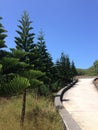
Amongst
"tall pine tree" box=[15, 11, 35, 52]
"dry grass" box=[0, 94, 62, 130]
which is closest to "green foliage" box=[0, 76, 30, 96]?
"dry grass" box=[0, 94, 62, 130]

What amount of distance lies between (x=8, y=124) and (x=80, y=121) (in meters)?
2.85

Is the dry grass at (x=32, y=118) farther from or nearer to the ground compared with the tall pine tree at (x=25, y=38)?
nearer to the ground

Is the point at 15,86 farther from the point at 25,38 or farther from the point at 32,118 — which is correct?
the point at 25,38

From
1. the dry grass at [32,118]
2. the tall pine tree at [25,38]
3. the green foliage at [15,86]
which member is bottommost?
the dry grass at [32,118]

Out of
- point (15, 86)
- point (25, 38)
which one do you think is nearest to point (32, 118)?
point (15, 86)

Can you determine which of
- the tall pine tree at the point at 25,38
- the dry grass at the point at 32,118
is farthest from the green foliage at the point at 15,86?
the tall pine tree at the point at 25,38

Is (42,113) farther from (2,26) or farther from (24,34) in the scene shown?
(24,34)

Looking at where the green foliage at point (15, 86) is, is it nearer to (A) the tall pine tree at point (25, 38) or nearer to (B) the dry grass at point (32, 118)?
(B) the dry grass at point (32, 118)

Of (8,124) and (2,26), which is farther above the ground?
(2,26)

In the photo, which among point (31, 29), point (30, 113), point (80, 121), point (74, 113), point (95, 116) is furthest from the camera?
point (31, 29)

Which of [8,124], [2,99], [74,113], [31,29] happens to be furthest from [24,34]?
[8,124]

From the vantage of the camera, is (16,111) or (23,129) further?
(16,111)

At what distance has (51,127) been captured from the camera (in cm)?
1116

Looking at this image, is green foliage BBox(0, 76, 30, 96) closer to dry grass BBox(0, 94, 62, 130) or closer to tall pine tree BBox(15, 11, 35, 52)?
dry grass BBox(0, 94, 62, 130)
